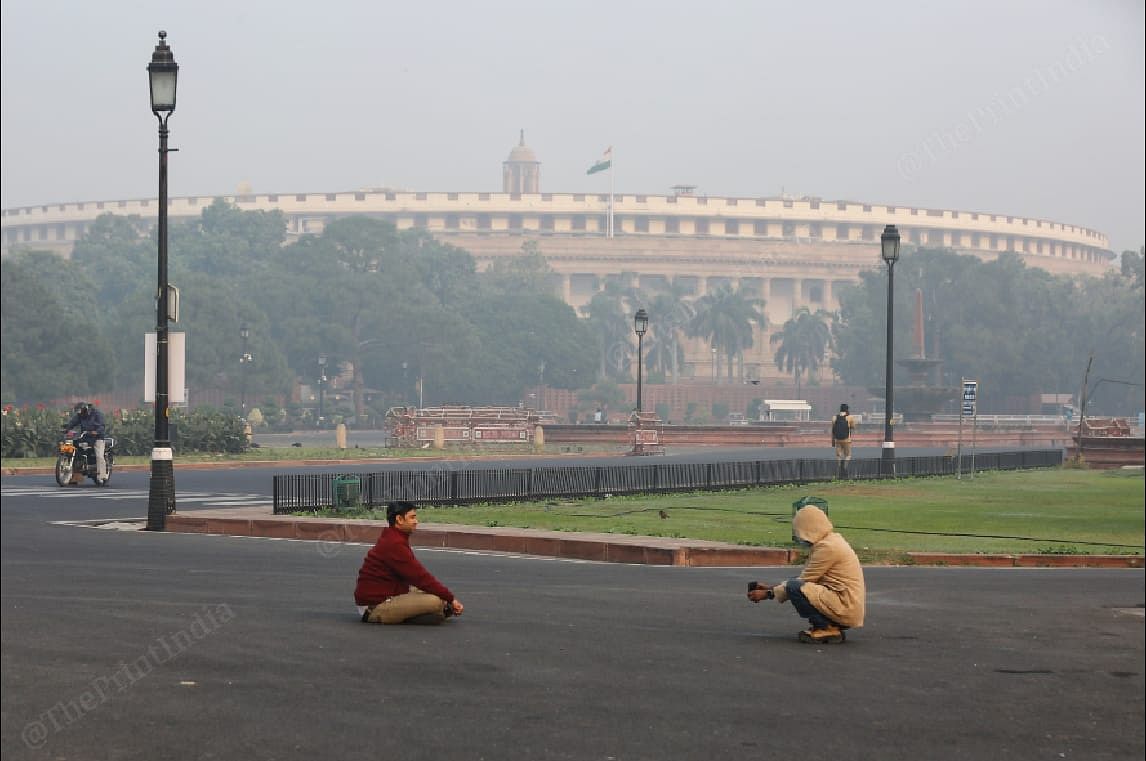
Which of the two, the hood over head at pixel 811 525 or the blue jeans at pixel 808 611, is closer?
the blue jeans at pixel 808 611

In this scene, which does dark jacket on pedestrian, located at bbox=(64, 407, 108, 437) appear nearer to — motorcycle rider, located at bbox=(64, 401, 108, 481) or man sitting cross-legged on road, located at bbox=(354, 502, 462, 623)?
motorcycle rider, located at bbox=(64, 401, 108, 481)

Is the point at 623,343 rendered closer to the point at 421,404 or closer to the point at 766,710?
the point at 421,404

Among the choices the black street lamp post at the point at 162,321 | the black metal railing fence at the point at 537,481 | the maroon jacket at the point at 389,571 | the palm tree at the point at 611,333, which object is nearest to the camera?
the maroon jacket at the point at 389,571

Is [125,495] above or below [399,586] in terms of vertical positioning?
below

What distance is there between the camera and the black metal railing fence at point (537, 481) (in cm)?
2572

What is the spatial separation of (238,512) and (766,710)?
1583cm

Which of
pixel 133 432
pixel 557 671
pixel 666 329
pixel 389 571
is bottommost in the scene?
pixel 557 671

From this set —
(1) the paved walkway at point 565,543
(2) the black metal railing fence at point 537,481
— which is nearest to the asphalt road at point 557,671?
(1) the paved walkway at point 565,543

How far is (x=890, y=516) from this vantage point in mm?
26781

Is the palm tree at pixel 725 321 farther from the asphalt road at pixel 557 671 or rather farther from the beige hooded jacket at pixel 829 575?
the beige hooded jacket at pixel 829 575

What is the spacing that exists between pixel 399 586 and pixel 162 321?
11.3 meters

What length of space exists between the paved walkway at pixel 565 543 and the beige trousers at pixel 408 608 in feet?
22.7

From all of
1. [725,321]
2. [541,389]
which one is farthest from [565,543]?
[725,321]

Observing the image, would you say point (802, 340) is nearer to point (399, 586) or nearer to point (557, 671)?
point (399, 586)
